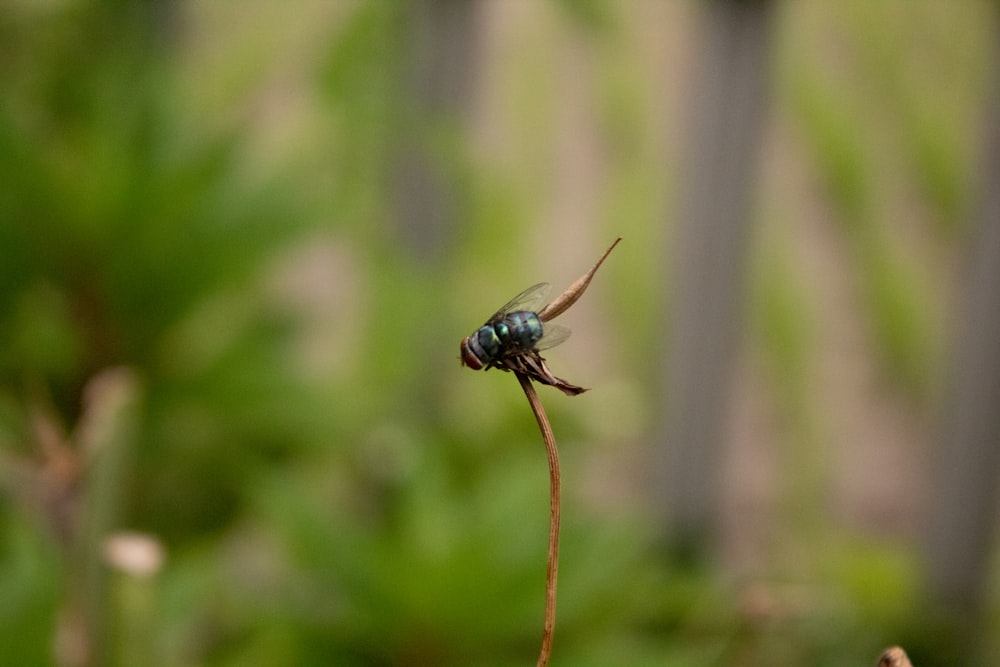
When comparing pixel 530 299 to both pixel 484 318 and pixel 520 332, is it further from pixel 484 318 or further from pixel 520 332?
pixel 484 318

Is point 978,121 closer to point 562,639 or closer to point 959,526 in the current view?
point 959,526

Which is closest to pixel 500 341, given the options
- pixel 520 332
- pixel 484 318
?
pixel 520 332

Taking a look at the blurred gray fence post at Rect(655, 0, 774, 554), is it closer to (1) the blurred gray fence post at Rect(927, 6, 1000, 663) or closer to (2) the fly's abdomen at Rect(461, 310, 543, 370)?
(1) the blurred gray fence post at Rect(927, 6, 1000, 663)

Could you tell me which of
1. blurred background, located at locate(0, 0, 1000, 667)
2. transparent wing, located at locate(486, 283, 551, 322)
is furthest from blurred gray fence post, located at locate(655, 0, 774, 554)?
transparent wing, located at locate(486, 283, 551, 322)

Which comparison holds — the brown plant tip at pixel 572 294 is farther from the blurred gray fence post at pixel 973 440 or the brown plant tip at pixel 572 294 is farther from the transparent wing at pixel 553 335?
the blurred gray fence post at pixel 973 440

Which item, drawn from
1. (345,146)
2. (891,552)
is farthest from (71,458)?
(891,552)

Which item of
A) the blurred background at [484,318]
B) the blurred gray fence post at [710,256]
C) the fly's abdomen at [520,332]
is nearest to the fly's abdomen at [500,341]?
the fly's abdomen at [520,332]

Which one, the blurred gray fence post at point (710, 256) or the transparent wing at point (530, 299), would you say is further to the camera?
the blurred gray fence post at point (710, 256)
